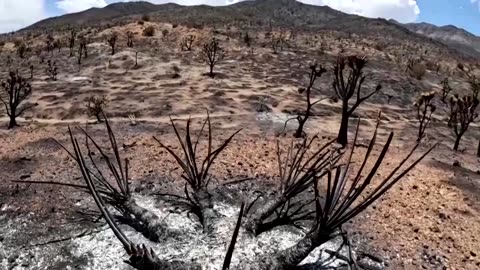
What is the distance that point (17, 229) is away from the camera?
7.09 meters

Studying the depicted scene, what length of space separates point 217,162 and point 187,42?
65.8ft

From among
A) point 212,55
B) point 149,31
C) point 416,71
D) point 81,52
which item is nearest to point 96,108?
point 212,55

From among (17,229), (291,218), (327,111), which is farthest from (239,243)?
(327,111)

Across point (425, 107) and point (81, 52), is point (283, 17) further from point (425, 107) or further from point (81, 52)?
point (425, 107)

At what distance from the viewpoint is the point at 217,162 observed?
9.29m

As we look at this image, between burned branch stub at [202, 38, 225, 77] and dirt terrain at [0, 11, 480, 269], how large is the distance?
448 mm

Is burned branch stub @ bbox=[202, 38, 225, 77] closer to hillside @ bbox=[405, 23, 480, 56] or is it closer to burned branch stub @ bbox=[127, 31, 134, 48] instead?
burned branch stub @ bbox=[127, 31, 134, 48]

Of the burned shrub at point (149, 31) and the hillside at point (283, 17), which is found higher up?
the hillside at point (283, 17)

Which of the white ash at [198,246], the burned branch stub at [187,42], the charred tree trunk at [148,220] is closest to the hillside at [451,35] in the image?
the burned branch stub at [187,42]

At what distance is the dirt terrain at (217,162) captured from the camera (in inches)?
257

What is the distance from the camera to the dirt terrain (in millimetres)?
6527

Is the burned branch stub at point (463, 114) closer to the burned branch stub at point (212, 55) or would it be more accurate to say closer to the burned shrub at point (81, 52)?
the burned branch stub at point (212, 55)

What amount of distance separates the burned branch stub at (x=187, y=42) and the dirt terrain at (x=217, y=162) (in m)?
3.19

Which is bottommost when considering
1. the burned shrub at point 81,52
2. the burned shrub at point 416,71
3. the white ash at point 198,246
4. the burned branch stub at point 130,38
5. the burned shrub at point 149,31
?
the white ash at point 198,246
